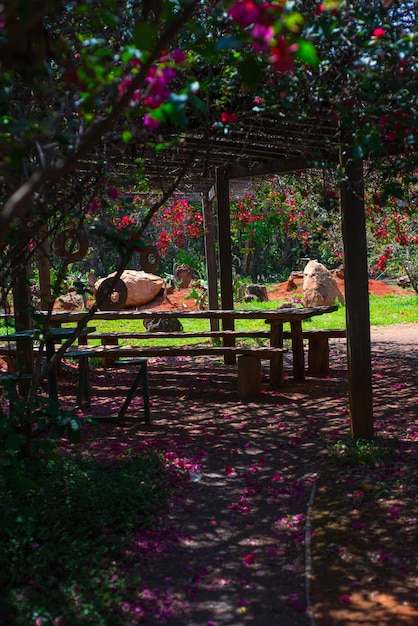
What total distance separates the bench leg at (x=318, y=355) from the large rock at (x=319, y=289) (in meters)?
7.63

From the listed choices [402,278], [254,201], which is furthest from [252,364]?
[402,278]

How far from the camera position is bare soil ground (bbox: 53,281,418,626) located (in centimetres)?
334

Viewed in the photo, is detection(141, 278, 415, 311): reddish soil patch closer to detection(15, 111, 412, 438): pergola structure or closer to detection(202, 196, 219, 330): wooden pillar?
detection(202, 196, 219, 330): wooden pillar

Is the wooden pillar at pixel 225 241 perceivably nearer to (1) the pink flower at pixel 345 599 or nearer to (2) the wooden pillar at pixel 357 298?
(2) the wooden pillar at pixel 357 298

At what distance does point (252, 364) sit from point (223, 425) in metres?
1.21

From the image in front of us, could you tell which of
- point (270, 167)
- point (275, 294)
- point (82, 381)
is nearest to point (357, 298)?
point (82, 381)

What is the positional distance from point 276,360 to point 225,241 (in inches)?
108

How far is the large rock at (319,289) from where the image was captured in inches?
651

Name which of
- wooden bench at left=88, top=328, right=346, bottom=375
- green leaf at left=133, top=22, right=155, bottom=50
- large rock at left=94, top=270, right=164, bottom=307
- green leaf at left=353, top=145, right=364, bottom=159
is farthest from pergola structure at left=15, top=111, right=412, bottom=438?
large rock at left=94, top=270, right=164, bottom=307

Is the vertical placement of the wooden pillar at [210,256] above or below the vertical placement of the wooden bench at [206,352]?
above

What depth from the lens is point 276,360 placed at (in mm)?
7938

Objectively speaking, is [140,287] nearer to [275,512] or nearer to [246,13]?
[275,512]

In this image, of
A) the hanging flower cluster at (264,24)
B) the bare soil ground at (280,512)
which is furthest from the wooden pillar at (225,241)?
the hanging flower cluster at (264,24)

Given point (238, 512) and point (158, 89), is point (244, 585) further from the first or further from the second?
point (158, 89)
